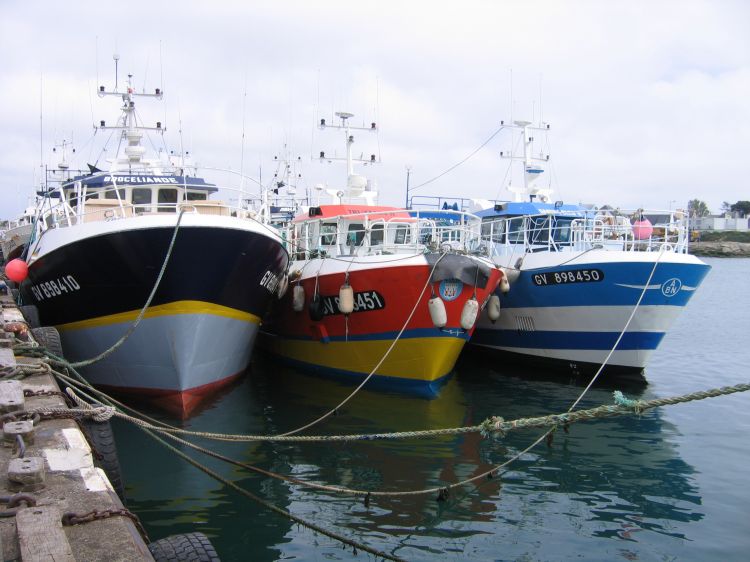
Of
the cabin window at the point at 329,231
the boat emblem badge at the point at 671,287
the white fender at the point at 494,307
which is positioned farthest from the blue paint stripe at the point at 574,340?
the cabin window at the point at 329,231

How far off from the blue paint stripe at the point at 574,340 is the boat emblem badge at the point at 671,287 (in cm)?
88

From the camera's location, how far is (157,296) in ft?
31.7

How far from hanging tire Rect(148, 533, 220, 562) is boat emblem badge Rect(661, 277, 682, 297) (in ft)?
35.7

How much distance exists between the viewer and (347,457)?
340 inches

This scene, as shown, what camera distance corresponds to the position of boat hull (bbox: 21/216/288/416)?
950 cm

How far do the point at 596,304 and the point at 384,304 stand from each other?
447cm

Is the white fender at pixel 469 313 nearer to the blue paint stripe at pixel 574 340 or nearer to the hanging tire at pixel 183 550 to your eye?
the blue paint stripe at pixel 574 340

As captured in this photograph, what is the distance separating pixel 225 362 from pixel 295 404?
141cm

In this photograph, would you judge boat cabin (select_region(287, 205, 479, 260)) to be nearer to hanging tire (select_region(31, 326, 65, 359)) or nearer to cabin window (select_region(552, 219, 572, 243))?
cabin window (select_region(552, 219, 572, 243))

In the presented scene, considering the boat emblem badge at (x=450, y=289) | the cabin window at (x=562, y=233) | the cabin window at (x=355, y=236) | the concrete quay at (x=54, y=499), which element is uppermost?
the cabin window at (x=562, y=233)

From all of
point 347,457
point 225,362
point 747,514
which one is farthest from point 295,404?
point 747,514

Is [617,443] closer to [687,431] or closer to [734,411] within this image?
[687,431]

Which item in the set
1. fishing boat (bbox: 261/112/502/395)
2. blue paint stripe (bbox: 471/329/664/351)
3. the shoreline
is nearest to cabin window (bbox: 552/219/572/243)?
blue paint stripe (bbox: 471/329/664/351)

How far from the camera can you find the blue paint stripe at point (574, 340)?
43.7ft
